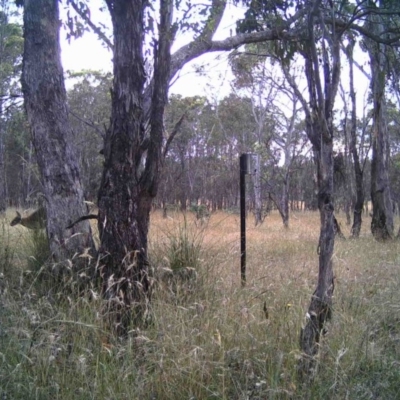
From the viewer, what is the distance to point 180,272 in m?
4.20

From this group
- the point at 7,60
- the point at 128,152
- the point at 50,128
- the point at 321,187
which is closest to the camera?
the point at 321,187

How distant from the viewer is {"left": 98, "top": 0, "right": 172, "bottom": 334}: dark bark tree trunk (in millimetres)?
3635


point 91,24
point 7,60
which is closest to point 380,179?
point 91,24

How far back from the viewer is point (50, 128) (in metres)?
4.58

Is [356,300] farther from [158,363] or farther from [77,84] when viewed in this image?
[77,84]

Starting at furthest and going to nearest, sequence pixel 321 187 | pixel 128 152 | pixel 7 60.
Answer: pixel 7 60
pixel 128 152
pixel 321 187

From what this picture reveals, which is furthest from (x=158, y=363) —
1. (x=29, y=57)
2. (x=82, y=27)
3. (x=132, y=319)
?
(x=82, y=27)

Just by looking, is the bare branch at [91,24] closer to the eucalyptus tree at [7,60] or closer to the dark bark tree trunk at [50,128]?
the dark bark tree trunk at [50,128]

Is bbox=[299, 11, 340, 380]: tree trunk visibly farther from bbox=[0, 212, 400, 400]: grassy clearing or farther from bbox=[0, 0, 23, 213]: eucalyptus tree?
bbox=[0, 0, 23, 213]: eucalyptus tree

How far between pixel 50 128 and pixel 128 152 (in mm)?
1357

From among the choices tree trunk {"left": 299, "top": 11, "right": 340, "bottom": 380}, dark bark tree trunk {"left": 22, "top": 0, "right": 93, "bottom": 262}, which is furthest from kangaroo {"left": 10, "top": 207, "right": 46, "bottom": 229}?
tree trunk {"left": 299, "top": 11, "right": 340, "bottom": 380}

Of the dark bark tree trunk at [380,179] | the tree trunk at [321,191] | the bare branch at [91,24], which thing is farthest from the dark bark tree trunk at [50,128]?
the dark bark tree trunk at [380,179]

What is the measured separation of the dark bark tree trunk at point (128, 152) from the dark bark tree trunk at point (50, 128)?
992 millimetres

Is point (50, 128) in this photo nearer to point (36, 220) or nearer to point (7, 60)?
point (36, 220)
